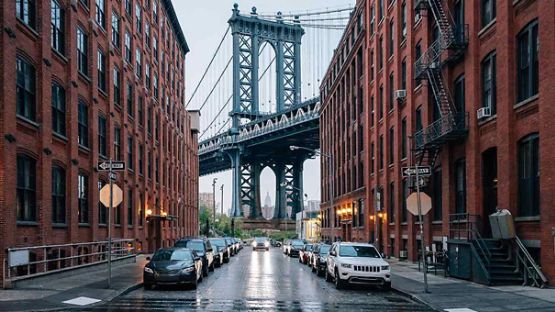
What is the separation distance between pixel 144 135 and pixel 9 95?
26.0 meters

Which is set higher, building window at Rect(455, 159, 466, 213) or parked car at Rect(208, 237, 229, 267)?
building window at Rect(455, 159, 466, 213)

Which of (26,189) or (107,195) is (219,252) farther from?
(107,195)

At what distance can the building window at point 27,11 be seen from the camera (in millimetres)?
23623

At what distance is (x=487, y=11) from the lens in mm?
27078

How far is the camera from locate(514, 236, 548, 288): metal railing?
21500 millimetres

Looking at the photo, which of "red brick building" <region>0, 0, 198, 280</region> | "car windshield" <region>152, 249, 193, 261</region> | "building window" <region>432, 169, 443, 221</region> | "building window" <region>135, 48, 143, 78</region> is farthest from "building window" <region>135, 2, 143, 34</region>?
"car windshield" <region>152, 249, 193, 261</region>

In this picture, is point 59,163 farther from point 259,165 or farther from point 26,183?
point 259,165

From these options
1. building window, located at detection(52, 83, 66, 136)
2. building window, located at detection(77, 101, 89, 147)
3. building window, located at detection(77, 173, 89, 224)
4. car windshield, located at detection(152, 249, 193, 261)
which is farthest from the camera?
building window, located at detection(77, 101, 89, 147)

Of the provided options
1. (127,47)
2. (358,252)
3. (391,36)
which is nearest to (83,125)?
(127,47)

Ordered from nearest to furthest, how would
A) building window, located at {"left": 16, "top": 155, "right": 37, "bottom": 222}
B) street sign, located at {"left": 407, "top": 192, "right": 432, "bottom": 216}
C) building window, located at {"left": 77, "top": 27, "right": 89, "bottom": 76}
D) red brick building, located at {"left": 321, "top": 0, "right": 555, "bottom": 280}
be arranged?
street sign, located at {"left": 407, "top": 192, "right": 432, "bottom": 216} → red brick building, located at {"left": 321, "top": 0, "right": 555, "bottom": 280} → building window, located at {"left": 16, "top": 155, "right": 37, "bottom": 222} → building window, located at {"left": 77, "top": 27, "right": 89, "bottom": 76}

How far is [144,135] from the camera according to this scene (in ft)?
157

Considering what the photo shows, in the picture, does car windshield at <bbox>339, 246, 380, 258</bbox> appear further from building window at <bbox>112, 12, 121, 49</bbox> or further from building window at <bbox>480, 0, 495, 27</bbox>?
building window at <bbox>112, 12, 121, 49</bbox>

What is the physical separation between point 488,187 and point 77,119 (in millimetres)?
17279

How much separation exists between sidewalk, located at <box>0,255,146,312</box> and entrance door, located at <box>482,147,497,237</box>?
13.2m
